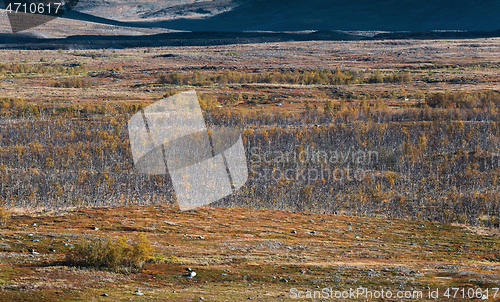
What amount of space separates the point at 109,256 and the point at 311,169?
189 ft

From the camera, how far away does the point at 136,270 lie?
95.0 feet

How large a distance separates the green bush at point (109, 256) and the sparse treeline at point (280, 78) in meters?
122

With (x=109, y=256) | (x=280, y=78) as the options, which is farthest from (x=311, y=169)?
(x=280, y=78)

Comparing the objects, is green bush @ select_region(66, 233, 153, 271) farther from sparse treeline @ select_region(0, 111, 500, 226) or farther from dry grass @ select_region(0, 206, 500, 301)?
sparse treeline @ select_region(0, 111, 500, 226)

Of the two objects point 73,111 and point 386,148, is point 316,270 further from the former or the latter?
point 73,111

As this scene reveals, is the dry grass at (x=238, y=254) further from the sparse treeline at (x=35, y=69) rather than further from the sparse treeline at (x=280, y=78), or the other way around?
the sparse treeline at (x=35, y=69)

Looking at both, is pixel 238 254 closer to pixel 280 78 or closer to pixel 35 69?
pixel 280 78

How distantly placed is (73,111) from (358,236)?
258 feet

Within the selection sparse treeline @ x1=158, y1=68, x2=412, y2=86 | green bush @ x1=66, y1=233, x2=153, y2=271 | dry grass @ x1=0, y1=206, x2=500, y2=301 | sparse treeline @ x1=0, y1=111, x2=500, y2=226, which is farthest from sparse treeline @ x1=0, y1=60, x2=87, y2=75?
green bush @ x1=66, y1=233, x2=153, y2=271

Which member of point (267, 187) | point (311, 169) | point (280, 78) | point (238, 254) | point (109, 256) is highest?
point (280, 78)

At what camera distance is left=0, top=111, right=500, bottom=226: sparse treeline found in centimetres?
6969

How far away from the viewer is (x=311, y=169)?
83125mm

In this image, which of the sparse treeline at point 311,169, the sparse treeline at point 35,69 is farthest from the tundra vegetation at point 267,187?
the sparse treeline at point 35,69

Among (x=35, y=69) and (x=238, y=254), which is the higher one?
(x=35, y=69)
